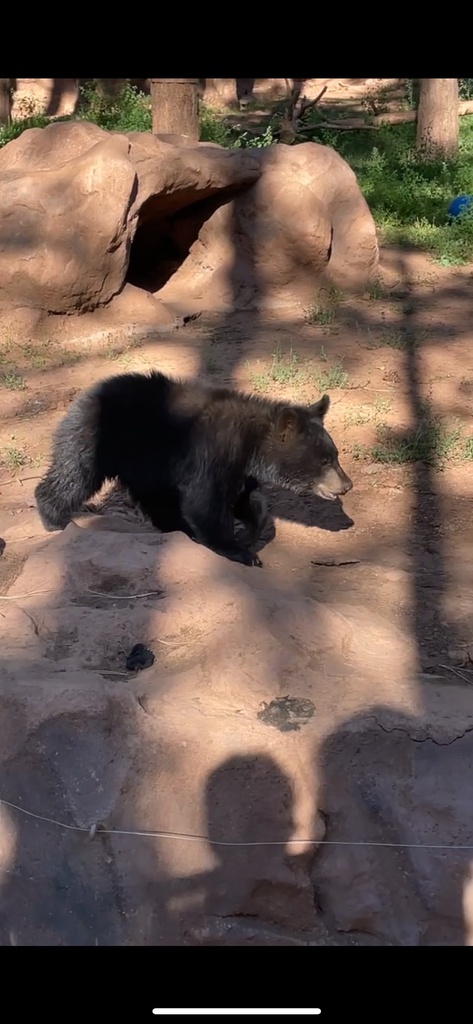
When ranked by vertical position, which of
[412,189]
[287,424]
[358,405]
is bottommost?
[358,405]

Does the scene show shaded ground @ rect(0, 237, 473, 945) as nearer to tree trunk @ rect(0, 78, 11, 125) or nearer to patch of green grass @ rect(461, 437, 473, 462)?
patch of green grass @ rect(461, 437, 473, 462)

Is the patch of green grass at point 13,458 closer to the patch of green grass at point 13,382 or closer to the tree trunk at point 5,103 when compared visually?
the patch of green grass at point 13,382

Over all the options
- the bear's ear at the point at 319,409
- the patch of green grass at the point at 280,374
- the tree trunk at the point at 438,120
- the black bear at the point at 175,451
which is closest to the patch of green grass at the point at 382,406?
the patch of green grass at the point at 280,374

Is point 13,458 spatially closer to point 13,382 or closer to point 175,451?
point 13,382

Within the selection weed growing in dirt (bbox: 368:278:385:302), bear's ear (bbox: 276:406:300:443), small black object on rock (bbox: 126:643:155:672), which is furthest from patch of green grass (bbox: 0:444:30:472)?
weed growing in dirt (bbox: 368:278:385:302)

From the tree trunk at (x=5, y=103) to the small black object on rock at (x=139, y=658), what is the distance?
19053mm

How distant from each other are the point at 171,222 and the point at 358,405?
179 inches

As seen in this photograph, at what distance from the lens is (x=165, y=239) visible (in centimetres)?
1302

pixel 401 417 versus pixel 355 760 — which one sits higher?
pixel 355 760

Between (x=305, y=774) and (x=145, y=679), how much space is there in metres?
0.83

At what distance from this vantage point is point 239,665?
15.1ft

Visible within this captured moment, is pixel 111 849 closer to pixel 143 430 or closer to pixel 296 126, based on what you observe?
pixel 143 430

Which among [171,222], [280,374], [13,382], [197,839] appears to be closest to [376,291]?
[171,222]

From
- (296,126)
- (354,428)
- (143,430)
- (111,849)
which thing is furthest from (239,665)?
(296,126)
